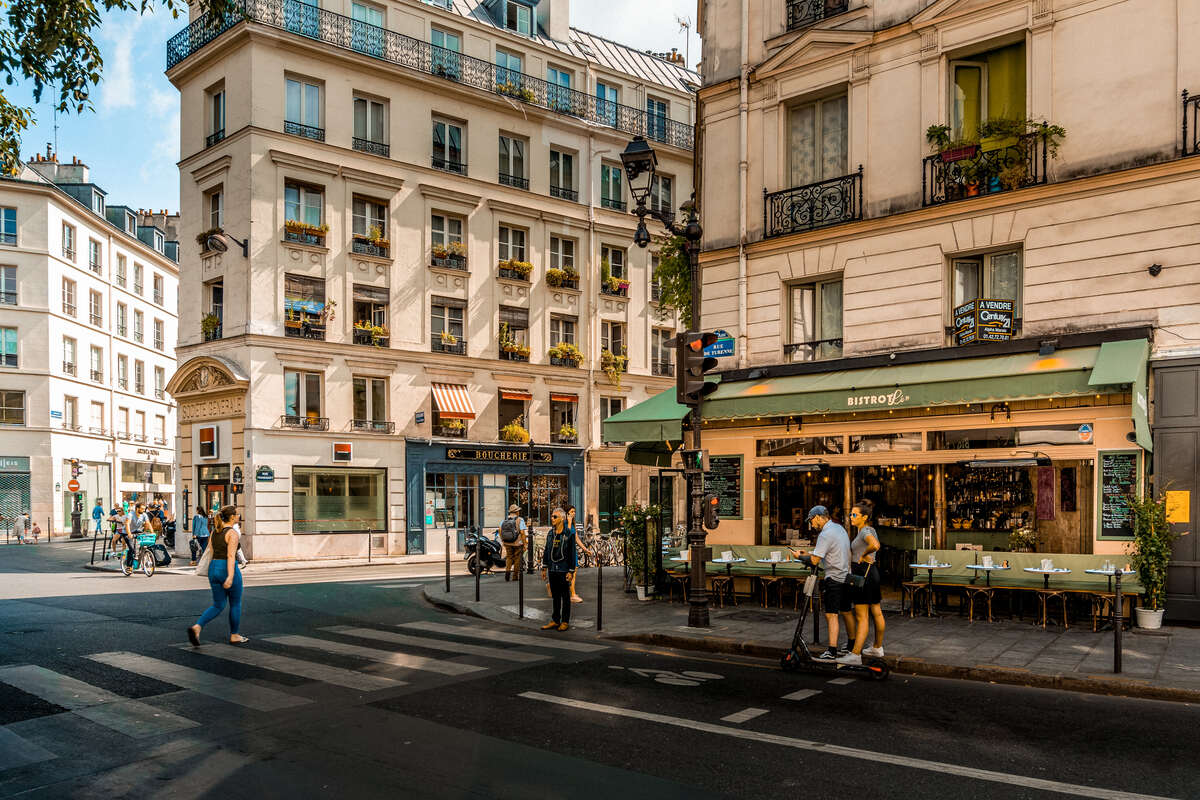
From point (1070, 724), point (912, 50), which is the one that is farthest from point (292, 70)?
point (1070, 724)

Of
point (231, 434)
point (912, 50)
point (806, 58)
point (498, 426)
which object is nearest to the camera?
point (912, 50)

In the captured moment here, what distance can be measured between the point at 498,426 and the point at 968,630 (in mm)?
22429

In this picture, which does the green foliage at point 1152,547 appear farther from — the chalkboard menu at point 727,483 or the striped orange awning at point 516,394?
the striped orange awning at point 516,394

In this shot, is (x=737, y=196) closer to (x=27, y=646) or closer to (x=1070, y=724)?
(x=1070, y=724)

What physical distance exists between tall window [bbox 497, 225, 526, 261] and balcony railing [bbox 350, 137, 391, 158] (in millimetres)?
5052

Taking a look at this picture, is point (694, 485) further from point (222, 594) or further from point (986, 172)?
point (986, 172)

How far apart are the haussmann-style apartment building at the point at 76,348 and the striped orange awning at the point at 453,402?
2114 centimetres

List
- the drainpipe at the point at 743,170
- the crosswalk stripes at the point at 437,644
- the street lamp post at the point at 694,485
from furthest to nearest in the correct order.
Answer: the drainpipe at the point at 743,170 < the street lamp post at the point at 694,485 < the crosswalk stripes at the point at 437,644

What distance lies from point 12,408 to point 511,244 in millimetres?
27057

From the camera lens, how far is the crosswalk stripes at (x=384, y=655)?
9367 millimetres

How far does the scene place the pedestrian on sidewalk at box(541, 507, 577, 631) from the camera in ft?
39.2

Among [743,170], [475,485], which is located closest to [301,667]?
[743,170]

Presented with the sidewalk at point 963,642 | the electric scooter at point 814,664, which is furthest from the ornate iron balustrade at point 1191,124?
the electric scooter at point 814,664

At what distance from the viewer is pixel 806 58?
15.2 metres
